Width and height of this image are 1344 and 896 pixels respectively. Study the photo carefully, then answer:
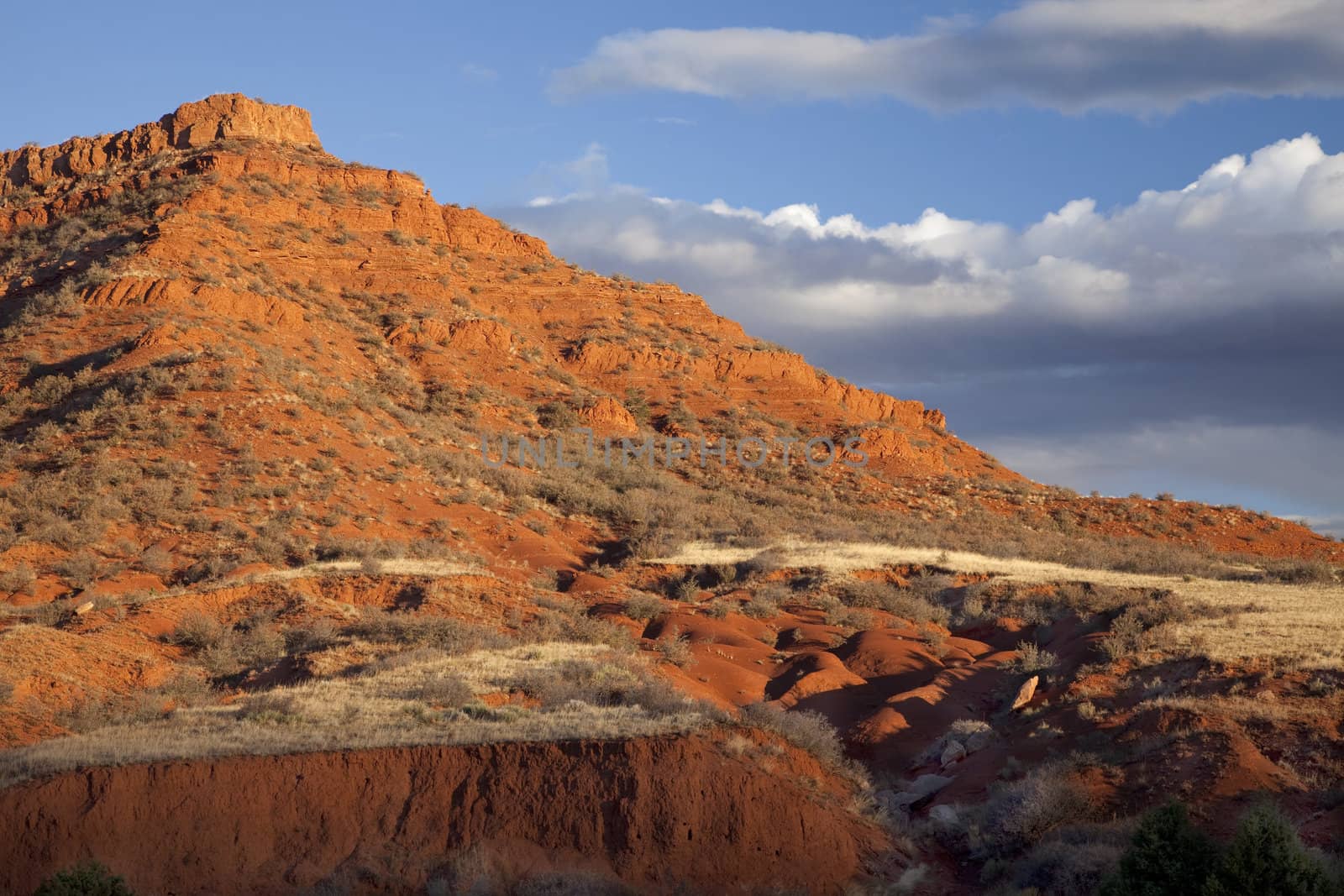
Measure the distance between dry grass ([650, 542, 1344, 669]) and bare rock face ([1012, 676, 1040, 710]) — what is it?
94.4 inches

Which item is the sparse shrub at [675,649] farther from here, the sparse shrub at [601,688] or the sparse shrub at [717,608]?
the sparse shrub at [601,688]

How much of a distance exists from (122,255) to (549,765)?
35302 mm

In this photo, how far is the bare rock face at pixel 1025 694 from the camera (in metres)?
16.4

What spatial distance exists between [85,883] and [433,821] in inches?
124

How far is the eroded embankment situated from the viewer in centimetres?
1028

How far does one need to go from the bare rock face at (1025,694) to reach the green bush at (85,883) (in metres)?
12.2

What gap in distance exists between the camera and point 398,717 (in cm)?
1354

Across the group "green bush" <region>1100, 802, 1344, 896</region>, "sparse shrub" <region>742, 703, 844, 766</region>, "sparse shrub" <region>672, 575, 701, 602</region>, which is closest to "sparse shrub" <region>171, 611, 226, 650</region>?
"sparse shrub" <region>742, 703, 844, 766</region>

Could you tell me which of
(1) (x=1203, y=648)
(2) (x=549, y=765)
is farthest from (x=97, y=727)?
(1) (x=1203, y=648)

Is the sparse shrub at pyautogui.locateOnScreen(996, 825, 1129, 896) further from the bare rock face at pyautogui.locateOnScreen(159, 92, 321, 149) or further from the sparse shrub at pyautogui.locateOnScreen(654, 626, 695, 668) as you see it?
the bare rock face at pyautogui.locateOnScreen(159, 92, 321, 149)

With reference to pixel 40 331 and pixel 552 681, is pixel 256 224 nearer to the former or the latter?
pixel 40 331

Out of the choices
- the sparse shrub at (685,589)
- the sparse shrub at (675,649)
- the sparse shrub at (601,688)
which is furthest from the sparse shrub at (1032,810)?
the sparse shrub at (685,589)

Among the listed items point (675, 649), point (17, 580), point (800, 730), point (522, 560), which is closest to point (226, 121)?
point (522, 560)

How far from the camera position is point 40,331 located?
34469 millimetres
